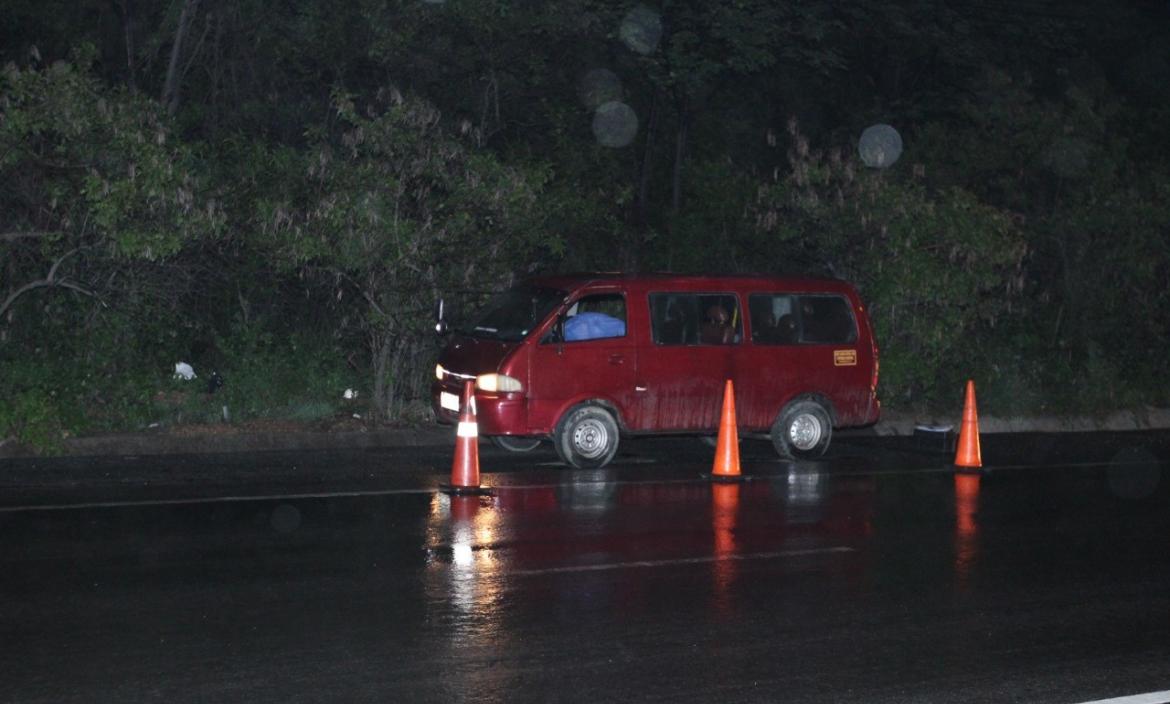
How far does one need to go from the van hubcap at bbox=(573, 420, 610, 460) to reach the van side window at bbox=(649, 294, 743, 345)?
1040mm

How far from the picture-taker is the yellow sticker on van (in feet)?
48.6

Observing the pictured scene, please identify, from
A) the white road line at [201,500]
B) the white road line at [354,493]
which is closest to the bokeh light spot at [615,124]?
the white road line at [354,493]

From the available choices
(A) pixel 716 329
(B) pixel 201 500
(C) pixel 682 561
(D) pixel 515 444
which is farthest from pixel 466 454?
(A) pixel 716 329

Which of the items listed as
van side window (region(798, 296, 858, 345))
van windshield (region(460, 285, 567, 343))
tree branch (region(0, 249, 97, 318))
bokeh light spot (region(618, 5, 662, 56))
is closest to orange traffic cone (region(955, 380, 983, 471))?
van side window (region(798, 296, 858, 345))

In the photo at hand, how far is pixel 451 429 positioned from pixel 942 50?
18918 mm

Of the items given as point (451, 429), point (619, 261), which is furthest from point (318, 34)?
point (451, 429)

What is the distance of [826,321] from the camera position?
1488cm

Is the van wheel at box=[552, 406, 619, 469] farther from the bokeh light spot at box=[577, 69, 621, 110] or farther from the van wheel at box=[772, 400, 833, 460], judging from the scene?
the bokeh light spot at box=[577, 69, 621, 110]

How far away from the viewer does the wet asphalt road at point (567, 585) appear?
6578 mm

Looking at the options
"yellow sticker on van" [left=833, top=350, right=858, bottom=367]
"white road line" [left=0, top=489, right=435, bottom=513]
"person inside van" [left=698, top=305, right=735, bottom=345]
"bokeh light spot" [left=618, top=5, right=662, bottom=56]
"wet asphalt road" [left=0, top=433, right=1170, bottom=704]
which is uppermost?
"bokeh light spot" [left=618, top=5, right=662, bottom=56]

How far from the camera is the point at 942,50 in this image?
30.7 meters

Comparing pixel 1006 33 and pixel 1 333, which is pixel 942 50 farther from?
pixel 1 333

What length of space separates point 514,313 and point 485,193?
2.68 metres

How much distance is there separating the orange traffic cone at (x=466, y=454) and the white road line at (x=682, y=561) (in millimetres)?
2896
